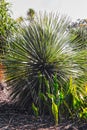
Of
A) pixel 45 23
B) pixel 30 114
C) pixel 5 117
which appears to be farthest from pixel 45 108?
pixel 45 23

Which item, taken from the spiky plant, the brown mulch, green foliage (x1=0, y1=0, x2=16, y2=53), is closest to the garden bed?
the brown mulch

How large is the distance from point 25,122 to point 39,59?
1.78 metres

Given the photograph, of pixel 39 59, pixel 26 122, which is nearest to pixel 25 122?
pixel 26 122

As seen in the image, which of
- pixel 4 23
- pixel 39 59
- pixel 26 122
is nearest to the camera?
pixel 26 122

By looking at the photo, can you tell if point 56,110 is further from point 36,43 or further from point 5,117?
point 36,43

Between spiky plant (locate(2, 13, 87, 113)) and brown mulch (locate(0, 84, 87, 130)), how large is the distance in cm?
36

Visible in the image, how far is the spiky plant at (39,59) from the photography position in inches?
302

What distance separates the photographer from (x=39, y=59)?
7.92 meters

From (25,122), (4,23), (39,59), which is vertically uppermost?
(4,23)

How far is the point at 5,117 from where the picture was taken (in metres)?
6.96

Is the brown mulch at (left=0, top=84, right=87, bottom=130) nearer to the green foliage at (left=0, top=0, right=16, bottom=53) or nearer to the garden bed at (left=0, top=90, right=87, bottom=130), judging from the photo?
the garden bed at (left=0, top=90, right=87, bottom=130)

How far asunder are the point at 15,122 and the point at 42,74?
151cm

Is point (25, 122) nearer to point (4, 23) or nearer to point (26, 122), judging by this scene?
point (26, 122)

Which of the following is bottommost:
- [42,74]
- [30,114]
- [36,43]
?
[30,114]
